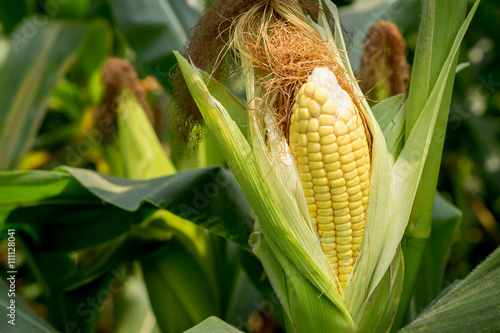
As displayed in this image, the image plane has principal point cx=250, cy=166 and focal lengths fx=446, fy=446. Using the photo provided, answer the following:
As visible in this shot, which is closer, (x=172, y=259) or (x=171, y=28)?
(x=172, y=259)

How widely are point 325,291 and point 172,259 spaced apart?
0.76 meters

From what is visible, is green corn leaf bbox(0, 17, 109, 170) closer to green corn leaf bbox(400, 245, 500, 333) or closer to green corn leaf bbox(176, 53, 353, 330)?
green corn leaf bbox(176, 53, 353, 330)

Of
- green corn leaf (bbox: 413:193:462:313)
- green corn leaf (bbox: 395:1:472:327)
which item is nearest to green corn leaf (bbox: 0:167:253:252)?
green corn leaf (bbox: 395:1:472:327)

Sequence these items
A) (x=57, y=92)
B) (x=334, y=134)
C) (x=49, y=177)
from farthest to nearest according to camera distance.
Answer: (x=57, y=92), (x=49, y=177), (x=334, y=134)

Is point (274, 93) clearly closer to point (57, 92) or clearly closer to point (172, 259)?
point (172, 259)

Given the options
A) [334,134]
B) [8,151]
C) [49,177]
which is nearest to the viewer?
[334,134]

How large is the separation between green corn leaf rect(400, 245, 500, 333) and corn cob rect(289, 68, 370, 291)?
165 millimetres

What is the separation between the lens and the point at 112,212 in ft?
4.21

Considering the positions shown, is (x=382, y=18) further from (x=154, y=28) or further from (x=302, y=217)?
(x=302, y=217)

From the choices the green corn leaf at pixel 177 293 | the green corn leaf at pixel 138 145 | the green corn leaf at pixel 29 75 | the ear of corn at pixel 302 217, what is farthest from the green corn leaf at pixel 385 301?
the green corn leaf at pixel 29 75

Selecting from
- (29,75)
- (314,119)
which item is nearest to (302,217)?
(314,119)

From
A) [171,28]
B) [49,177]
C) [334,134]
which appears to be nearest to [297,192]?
[334,134]

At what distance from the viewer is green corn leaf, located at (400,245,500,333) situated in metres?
0.69

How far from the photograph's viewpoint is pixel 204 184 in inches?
45.0
